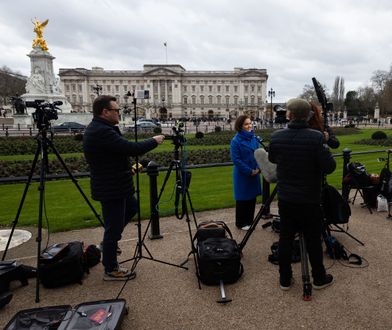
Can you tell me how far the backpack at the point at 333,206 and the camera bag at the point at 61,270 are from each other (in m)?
3.52

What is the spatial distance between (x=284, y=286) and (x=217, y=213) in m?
3.38

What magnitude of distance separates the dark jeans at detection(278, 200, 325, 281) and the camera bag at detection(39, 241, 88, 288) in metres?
2.53

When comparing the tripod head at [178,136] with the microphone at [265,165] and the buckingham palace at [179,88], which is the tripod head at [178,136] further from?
the buckingham palace at [179,88]

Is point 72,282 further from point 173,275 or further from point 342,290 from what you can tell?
point 342,290

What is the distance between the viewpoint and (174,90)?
124312 millimetres

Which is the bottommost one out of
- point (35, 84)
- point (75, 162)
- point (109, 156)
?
point (75, 162)

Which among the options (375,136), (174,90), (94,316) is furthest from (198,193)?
(174,90)

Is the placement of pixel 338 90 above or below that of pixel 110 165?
above

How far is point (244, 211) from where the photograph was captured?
5805 mm

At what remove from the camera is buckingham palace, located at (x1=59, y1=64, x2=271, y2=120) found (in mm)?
120938

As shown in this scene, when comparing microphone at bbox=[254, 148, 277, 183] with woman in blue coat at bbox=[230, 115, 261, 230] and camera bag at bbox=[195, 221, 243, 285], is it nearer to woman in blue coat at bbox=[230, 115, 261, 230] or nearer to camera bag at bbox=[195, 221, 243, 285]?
woman in blue coat at bbox=[230, 115, 261, 230]

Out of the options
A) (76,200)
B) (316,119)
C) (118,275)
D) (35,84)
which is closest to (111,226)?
(118,275)

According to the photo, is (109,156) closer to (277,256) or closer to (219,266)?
(219,266)

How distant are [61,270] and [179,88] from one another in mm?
124701
